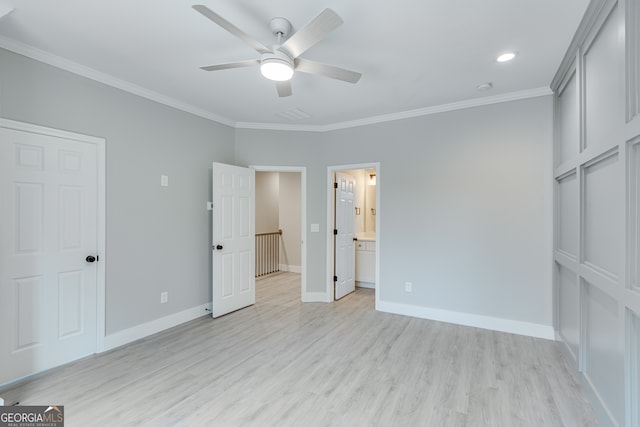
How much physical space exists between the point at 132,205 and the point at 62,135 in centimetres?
87

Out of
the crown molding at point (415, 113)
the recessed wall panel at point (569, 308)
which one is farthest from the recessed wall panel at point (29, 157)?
the recessed wall panel at point (569, 308)

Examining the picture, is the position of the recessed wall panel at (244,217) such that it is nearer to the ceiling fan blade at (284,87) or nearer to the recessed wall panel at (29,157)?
the ceiling fan blade at (284,87)

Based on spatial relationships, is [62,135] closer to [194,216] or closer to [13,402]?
[194,216]

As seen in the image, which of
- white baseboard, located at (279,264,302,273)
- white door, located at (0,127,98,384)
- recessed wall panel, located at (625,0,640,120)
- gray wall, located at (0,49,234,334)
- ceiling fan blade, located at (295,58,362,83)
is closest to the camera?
recessed wall panel, located at (625,0,640,120)

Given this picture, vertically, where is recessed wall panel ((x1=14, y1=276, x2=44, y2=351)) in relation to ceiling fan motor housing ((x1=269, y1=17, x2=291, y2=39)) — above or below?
below

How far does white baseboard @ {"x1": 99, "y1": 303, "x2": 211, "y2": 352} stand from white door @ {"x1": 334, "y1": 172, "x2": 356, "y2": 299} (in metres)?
2.05

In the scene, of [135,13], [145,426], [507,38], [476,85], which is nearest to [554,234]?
[476,85]

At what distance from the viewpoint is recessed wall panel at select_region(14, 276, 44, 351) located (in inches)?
98.7

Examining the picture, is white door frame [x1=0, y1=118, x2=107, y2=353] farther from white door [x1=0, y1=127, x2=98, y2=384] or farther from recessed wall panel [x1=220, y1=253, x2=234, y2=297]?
recessed wall panel [x1=220, y1=253, x2=234, y2=297]

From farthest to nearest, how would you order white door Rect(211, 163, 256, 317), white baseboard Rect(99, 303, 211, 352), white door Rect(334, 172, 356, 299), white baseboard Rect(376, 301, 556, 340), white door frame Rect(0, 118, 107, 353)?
1. white door Rect(334, 172, 356, 299)
2. white door Rect(211, 163, 256, 317)
3. white baseboard Rect(376, 301, 556, 340)
4. white baseboard Rect(99, 303, 211, 352)
5. white door frame Rect(0, 118, 107, 353)

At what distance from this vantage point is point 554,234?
325cm

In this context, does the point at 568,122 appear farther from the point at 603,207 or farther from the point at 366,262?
the point at 366,262

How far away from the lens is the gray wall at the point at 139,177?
2658mm

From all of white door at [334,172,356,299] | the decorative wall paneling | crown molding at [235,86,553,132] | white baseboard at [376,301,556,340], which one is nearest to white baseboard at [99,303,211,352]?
white door at [334,172,356,299]
